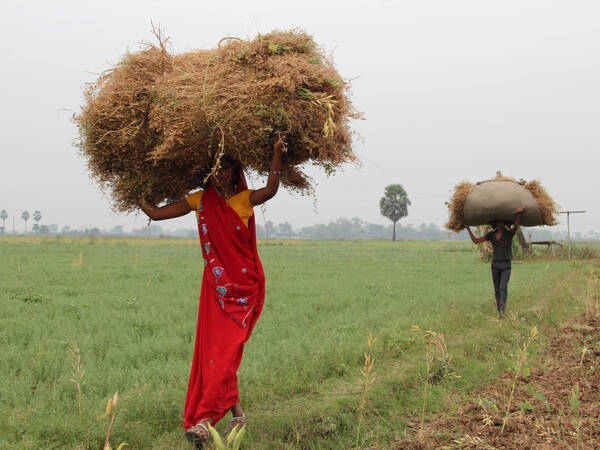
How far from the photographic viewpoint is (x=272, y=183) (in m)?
3.37

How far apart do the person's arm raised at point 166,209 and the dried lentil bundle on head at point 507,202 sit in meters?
5.88

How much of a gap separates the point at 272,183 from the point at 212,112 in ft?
2.24

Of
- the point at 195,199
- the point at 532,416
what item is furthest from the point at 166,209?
the point at 532,416

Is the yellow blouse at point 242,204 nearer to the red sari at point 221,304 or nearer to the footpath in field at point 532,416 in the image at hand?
the red sari at point 221,304

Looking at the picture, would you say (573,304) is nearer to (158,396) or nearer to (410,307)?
(410,307)

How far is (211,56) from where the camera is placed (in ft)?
10.5

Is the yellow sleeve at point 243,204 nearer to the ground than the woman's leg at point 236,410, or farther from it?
farther from it

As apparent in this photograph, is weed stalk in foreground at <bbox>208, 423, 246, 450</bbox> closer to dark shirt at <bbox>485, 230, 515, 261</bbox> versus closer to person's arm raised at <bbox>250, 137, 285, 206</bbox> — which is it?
person's arm raised at <bbox>250, 137, 285, 206</bbox>

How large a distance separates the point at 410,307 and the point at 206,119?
22.4 feet

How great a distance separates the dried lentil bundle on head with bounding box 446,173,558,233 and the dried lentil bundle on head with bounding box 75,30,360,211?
5.32 m

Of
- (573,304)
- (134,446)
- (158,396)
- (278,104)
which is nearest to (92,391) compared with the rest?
(158,396)

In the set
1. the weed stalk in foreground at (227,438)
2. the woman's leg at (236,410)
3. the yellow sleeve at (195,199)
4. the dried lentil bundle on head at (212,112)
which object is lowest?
the woman's leg at (236,410)

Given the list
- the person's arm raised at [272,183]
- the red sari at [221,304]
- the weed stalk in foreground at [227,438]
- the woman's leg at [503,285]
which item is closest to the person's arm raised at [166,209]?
the red sari at [221,304]

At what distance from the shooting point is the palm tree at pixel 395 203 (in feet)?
353
